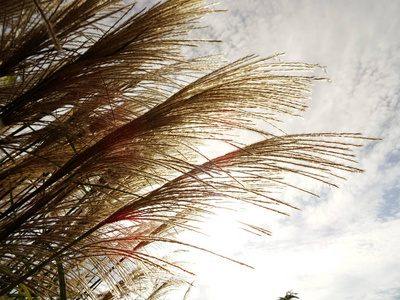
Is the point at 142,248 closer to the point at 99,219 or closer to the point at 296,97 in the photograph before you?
the point at 99,219

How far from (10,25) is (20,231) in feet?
2.58

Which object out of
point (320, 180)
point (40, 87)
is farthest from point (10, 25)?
point (320, 180)

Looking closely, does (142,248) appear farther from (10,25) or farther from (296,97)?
(10,25)

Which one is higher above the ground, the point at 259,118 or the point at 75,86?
the point at 259,118

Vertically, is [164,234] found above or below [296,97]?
below

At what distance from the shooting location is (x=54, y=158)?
4.36 feet

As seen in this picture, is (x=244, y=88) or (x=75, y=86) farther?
(x=75, y=86)

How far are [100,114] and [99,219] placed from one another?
0.37 meters

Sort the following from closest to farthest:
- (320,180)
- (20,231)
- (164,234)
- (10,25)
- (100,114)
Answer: (320,180) → (20,231) → (100,114) → (10,25) → (164,234)

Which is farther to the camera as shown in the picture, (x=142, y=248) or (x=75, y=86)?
(x=142, y=248)

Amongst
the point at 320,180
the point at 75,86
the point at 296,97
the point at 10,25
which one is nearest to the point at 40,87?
the point at 75,86

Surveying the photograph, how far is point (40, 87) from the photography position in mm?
1146

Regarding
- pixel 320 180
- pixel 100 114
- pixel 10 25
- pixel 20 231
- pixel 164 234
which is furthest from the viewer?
pixel 164 234

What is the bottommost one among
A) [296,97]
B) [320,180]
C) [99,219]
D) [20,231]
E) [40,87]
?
[20,231]
